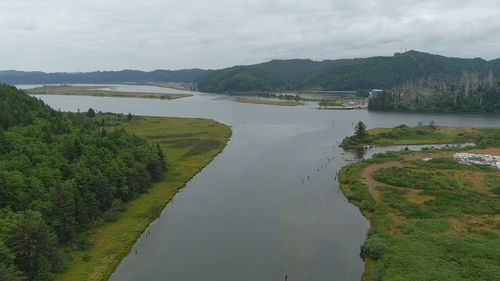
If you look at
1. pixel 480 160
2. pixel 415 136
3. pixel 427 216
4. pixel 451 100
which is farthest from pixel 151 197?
pixel 451 100

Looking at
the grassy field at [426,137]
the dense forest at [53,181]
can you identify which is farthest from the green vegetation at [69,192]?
the grassy field at [426,137]

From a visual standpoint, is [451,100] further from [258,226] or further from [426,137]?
[258,226]

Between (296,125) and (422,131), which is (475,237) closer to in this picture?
(422,131)

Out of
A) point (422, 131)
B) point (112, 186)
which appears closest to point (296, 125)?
point (422, 131)

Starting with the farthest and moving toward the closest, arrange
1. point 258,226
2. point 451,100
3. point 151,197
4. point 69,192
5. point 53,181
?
1. point 451,100
2. point 151,197
3. point 258,226
4. point 53,181
5. point 69,192

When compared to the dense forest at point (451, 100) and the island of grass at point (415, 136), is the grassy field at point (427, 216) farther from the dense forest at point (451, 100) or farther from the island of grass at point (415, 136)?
the dense forest at point (451, 100)

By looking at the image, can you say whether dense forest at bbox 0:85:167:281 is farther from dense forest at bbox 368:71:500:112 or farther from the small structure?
dense forest at bbox 368:71:500:112
